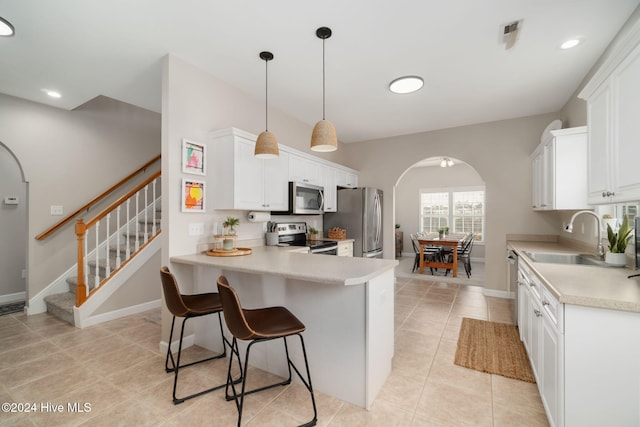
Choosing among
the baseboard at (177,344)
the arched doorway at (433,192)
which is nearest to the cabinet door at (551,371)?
the baseboard at (177,344)

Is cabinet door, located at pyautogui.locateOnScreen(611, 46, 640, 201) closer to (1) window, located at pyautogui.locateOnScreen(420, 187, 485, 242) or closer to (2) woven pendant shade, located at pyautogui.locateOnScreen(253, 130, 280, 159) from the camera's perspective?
(2) woven pendant shade, located at pyautogui.locateOnScreen(253, 130, 280, 159)

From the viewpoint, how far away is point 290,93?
354 cm

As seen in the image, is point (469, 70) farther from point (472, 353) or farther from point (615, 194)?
point (472, 353)

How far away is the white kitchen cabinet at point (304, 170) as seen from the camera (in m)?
3.75

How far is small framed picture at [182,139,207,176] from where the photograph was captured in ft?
8.92

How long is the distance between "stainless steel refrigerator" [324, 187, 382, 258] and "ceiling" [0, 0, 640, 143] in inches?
62.0

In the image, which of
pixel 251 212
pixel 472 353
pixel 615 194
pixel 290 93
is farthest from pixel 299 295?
pixel 290 93

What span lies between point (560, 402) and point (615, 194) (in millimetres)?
1183

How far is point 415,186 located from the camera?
8883 millimetres

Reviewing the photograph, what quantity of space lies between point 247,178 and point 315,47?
1396mm

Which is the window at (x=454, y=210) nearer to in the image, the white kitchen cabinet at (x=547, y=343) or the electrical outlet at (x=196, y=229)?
the white kitchen cabinet at (x=547, y=343)

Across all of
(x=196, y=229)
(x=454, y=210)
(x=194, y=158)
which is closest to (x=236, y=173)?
(x=194, y=158)

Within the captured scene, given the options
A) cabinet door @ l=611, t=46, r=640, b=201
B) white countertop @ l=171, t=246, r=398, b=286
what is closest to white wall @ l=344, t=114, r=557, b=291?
cabinet door @ l=611, t=46, r=640, b=201

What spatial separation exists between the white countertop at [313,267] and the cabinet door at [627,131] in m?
1.35
